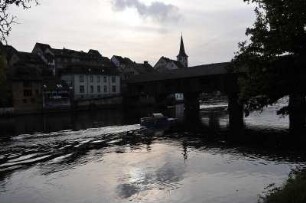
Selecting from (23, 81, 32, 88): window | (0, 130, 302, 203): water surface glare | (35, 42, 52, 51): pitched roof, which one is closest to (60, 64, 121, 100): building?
(23, 81, 32, 88): window

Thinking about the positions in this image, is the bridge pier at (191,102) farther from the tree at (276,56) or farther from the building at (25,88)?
the tree at (276,56)

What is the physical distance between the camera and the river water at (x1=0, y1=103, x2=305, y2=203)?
74.2 feet

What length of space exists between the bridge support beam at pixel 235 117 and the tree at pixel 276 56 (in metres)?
14.6

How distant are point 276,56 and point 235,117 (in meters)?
39.2

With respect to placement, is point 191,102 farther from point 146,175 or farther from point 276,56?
point 146,175

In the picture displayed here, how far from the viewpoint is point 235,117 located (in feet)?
229

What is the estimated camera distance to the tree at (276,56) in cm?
2523

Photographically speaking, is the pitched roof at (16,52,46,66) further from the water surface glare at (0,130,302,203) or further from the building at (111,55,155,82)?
the water surface glare at (0,130,302,203)

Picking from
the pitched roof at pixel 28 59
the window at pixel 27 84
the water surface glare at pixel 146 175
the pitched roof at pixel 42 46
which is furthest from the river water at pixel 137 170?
the pitched roof at pixel 42 46

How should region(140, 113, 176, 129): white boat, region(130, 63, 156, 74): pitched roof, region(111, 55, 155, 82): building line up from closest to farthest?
1. region(140, 113, 176, 129): white boat
2. region(111, 55, 155, 82): building
3. region(130, 63, 156, 74): pitched roof

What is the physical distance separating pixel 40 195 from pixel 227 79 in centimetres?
6124

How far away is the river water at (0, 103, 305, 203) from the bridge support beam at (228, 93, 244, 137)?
25.2 ft

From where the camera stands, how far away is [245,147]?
124ft

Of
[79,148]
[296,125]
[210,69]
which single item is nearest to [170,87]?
[210,69]
